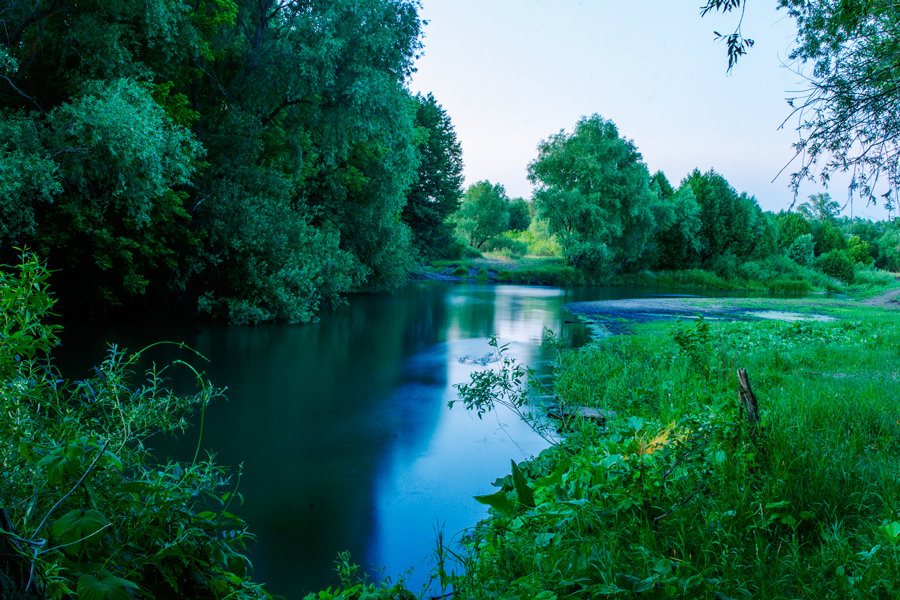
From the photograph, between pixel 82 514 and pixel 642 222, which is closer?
pixel 82 514

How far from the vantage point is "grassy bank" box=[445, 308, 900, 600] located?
2812 millimetres

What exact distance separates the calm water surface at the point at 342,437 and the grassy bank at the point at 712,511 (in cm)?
83

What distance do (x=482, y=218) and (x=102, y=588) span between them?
6288cm

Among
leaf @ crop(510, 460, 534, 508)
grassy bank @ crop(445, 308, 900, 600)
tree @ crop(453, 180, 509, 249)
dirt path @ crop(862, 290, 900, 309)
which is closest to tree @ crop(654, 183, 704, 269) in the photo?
dirt path @ crop(862, 290, 900, 309)

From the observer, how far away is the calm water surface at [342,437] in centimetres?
448

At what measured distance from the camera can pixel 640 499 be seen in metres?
3.63

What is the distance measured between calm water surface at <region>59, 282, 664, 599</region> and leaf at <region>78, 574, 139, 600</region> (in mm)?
2197

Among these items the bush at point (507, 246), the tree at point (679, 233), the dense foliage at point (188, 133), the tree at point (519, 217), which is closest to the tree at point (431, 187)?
the bush at point (507, 246)

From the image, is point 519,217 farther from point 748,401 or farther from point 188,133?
point 748,401

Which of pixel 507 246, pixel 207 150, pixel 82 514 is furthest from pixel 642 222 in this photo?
pixel 82 514

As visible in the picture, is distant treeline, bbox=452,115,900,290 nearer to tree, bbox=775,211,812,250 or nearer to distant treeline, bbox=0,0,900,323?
tree, bbox=775,211,812,250

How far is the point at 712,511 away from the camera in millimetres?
3492

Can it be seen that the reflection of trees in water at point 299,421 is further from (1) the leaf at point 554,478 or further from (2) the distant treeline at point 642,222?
(2) the distant treeline at point 642,222

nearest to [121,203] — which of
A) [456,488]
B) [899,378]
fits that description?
[456,488]
